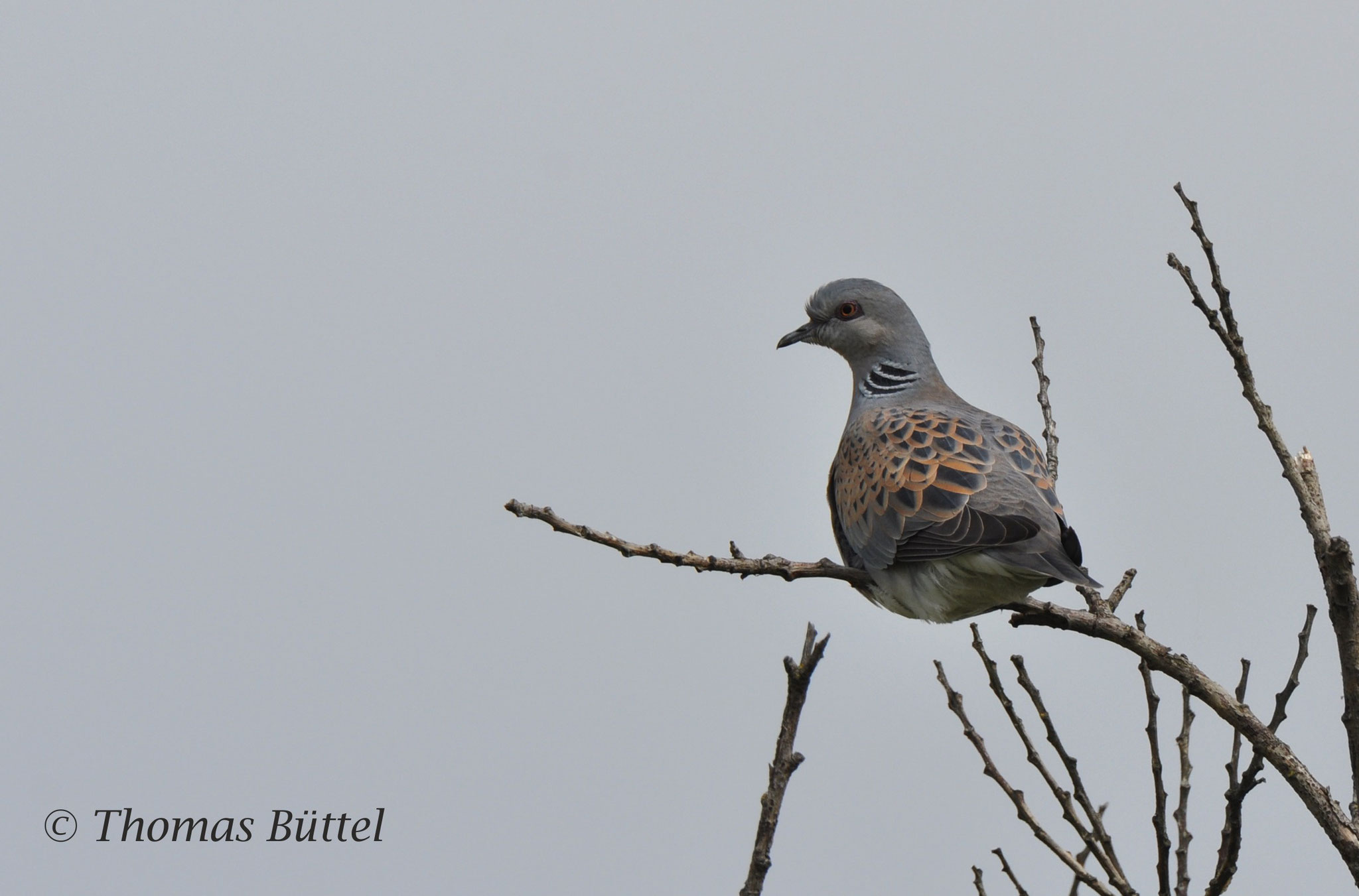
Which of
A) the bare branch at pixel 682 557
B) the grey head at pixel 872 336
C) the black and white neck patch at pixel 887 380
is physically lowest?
the bare branch at pixel 682 557

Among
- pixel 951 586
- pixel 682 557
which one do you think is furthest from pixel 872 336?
pixel 682 557

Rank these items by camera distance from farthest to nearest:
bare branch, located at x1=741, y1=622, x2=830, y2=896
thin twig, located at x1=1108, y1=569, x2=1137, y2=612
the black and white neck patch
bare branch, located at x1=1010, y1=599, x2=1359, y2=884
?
the black and white neck patch < thin twig, located at x1=1108, y1=569, x2=1137, y2=612 < bare branch, located at x1=1010, y1=599, x2=1359, y2=884 < bare branch, located at x1=741, y1=622, x2=830, y2=896

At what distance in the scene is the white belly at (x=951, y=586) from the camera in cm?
483

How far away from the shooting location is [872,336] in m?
6.73

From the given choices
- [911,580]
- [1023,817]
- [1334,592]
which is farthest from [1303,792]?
[911,580]

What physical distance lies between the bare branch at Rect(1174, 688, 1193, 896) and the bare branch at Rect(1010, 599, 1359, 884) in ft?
0.38

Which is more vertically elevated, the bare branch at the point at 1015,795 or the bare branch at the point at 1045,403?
the bare branch at the point at 1045,403

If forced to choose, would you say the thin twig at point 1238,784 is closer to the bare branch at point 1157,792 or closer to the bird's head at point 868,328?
the bare branch at point 1157,792

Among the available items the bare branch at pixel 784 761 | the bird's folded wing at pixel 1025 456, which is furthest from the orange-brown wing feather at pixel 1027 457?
the bare branch at pixel 784 761

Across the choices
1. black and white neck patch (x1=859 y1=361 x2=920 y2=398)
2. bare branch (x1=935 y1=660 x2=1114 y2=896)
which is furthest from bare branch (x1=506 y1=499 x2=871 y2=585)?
black and white neck patch (x1=859 y1=361 x2=920 y2=398)

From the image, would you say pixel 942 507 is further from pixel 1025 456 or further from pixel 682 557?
pixel 682 557

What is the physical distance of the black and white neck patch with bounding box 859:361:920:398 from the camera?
258 inches

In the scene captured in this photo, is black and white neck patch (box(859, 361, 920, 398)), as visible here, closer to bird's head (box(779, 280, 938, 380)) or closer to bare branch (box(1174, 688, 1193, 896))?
bird's head (box(779, 280, 938, 380))

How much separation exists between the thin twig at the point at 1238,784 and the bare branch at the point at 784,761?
1280 mm
